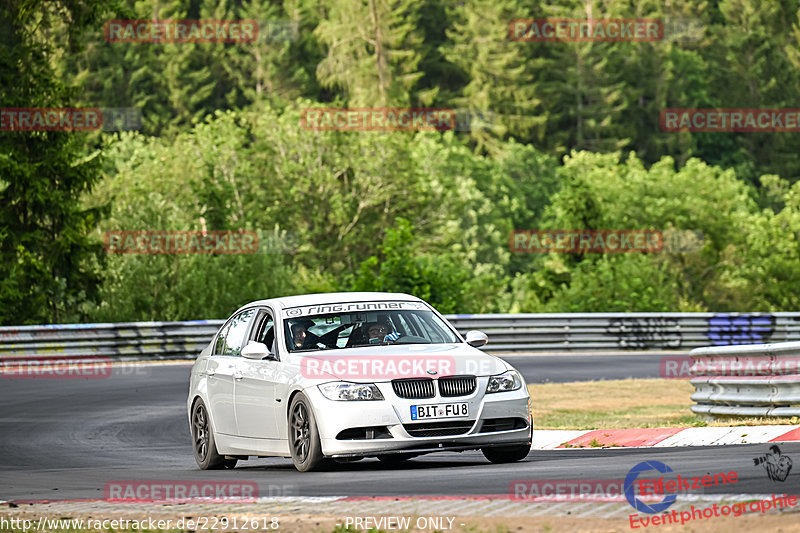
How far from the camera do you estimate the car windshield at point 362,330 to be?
40.7ft

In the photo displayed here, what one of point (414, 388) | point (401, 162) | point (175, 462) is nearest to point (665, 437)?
point (414, 388)

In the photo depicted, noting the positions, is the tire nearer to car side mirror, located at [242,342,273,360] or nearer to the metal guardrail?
car side mirror, located at [242,342,273,360]

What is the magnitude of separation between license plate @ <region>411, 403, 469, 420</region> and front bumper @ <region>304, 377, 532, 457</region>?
0.09 ft

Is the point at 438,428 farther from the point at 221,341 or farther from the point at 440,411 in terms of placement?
the point at 221,341

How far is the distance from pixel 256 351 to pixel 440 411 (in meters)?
1.74

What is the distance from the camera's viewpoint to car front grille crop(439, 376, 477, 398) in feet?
37.9

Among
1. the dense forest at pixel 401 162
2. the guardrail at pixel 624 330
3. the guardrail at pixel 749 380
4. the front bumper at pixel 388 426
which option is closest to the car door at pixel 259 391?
the front bumper at pixel 388 426

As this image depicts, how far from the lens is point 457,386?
11.6 m

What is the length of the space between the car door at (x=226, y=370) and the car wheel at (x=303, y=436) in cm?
116

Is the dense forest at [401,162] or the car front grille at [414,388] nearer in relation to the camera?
the car front grille at [414,388]

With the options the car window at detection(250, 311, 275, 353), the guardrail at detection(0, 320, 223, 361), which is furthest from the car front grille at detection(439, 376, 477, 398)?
the guardrail at detection(0, 320, 223, 361)

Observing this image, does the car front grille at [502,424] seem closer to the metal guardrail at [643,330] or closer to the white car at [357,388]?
the white car at [357,388]

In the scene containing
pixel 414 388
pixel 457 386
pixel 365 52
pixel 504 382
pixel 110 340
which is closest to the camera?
pixel 414 388

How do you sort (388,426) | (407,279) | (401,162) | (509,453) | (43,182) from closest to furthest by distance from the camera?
(388,426), (509,453), (407,279), (43,182), (401,162)
